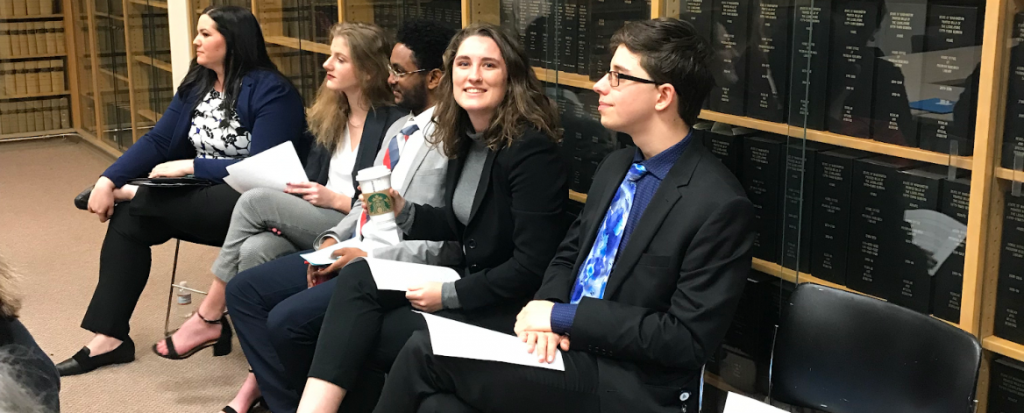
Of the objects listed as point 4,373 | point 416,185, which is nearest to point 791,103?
point 416,185

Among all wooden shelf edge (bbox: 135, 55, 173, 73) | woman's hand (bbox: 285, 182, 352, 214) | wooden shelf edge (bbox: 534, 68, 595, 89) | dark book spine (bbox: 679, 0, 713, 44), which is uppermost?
dark book spine (bbox: 679, 0, 713, 44)

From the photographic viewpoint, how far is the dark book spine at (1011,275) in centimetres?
183

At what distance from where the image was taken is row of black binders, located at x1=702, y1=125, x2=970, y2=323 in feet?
6.31

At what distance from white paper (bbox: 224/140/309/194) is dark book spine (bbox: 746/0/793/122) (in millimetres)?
1463

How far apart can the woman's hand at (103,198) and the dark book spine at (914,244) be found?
2.55 m

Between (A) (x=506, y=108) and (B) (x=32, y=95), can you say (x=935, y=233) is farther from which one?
(B) (x=32, y=95)

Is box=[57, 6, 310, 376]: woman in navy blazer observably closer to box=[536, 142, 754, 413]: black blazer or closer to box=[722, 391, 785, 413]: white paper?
box=[536, 142, 754, 413]: black blazer

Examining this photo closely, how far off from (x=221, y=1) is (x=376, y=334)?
309 centimetres

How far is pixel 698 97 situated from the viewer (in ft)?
6.58

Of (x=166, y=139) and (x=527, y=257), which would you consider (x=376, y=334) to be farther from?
(x=166, y=139)

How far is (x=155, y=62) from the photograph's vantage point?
5.93 metres

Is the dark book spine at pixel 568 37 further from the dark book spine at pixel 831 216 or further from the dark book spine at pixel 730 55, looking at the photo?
the dark book spine at pixel 831 216

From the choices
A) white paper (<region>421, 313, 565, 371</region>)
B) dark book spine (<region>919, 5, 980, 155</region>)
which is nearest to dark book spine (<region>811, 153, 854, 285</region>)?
dark book spine (<region>919, 5, 980, 155</region>)

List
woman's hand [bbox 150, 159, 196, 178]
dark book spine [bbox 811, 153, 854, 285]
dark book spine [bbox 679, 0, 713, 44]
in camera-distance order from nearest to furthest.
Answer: dark book spine [bbox 811, 153, 854, 285], dark book spine [bbox 679, 0, 713, 44], woman's hand [bbox 150, 159, 196, 178]
